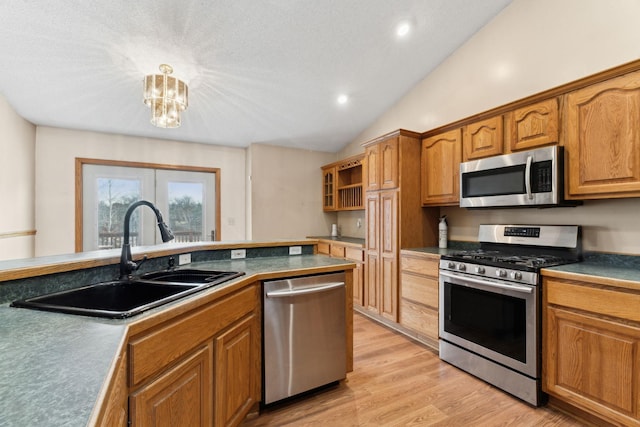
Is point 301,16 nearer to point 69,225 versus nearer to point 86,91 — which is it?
point 86,91

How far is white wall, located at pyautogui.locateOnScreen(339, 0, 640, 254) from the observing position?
2.11 meters

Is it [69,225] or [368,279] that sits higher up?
[69,225]

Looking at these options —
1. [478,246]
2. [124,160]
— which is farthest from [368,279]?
[124,160]

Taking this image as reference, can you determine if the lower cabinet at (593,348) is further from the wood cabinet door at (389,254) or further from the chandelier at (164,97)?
the chandelier at (164,97)

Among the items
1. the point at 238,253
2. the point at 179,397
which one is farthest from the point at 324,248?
the point at 179,397

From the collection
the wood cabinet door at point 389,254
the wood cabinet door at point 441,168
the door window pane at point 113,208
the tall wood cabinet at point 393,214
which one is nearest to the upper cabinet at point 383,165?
the tall wood cabinet at point 393,214

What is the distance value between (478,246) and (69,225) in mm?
4937

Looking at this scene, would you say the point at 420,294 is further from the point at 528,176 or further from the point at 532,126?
the point at 532,126

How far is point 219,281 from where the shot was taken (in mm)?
1564

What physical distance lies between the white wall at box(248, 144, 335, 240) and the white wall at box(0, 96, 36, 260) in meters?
2.66

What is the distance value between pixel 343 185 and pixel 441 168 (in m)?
2.03

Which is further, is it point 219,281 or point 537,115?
point 537,115

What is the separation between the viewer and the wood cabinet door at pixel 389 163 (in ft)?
10.5

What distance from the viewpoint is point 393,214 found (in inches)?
126
